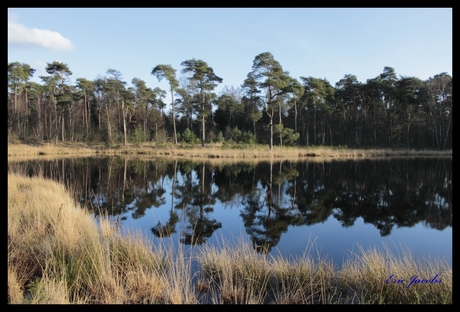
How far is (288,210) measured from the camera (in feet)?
27.5

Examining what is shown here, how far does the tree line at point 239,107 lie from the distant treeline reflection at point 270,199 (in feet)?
53.8

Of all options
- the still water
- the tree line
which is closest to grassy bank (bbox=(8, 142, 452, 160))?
the tree line

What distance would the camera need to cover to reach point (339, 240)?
577 cm

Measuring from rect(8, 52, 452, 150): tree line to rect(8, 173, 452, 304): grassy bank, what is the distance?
25261mm

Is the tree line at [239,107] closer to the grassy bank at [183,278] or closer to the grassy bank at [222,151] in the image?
the grassy bank at [222,151]

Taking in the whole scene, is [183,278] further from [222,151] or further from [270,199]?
[222,151]

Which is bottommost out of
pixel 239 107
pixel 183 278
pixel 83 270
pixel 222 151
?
pixel 183 278

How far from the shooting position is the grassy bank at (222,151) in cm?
2723

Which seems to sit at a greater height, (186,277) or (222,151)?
(222,151)

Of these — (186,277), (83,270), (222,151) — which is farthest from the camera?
(222,151)

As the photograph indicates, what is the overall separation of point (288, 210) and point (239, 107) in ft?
104

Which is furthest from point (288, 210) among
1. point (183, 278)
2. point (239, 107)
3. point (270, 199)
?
point (239, 107)

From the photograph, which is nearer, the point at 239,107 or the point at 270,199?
the point at 270,199

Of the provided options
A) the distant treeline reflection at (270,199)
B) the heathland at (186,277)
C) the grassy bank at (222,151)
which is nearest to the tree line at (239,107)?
the grassy bank at (222,151)
